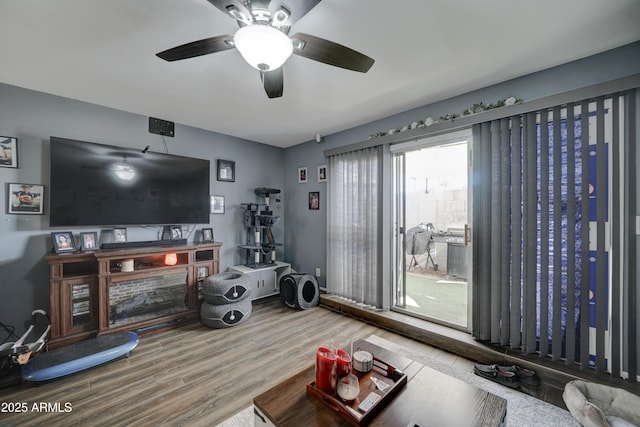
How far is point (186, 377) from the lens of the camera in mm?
1995

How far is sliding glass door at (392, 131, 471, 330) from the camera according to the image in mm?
3035

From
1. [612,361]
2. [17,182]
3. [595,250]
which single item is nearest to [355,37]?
[595,250]

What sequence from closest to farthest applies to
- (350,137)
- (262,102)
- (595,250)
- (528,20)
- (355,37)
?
(528,20) < (355,37) < (595,250) < (262,102) < (350,137)

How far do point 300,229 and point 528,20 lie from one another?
350cm

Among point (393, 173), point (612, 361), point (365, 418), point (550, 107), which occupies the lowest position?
point (612, 361)

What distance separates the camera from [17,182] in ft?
7.77

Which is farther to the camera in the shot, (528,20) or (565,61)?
(565,61)

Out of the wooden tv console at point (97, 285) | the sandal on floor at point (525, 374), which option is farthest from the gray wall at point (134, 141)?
the sandal on floor at point (525, 374)

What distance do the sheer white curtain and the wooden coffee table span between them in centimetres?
183

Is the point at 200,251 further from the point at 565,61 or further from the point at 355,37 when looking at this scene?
the point at 565,61

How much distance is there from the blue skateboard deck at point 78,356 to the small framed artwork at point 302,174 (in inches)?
116

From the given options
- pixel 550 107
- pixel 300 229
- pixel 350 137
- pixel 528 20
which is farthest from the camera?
pixel 300 229

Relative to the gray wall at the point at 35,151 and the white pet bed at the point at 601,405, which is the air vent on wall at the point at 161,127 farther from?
the white pet bed at the point at 601,405

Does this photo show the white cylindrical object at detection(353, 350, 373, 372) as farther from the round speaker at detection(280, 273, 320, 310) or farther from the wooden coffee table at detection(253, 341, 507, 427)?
the round speaker at detection(280, 273, 320, 310)
